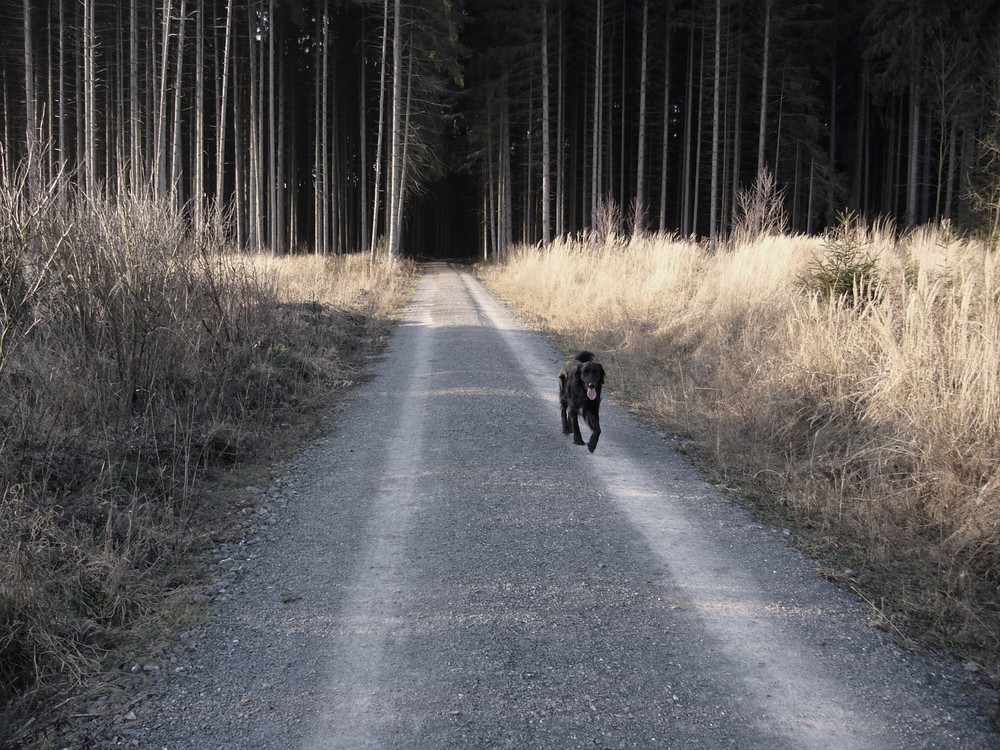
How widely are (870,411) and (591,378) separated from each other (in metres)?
2.41

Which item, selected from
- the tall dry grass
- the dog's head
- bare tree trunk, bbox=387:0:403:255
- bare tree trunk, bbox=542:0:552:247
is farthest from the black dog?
bare tree trunk, bbox=387:0:403:255

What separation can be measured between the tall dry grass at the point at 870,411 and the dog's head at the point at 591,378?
4.22 ft

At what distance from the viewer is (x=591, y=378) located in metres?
6.12

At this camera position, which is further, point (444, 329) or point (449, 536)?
point (444, 329)

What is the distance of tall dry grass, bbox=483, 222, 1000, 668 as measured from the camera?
397 cm

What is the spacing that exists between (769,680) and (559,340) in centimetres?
1002

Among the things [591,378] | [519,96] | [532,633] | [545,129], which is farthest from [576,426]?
[519,96]

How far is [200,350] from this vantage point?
7.28m

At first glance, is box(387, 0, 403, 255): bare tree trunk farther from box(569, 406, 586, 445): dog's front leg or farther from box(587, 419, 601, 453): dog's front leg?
box(587, 419, 601, 453): dog's front leg

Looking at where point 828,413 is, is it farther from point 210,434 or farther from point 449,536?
point 210,434

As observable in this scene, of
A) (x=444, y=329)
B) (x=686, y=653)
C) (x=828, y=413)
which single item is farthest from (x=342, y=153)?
(x=686, y=653)

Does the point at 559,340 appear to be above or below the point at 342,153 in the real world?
below

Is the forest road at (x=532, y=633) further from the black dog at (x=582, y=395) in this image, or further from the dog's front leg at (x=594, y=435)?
the black dog at (x=582, y=395)

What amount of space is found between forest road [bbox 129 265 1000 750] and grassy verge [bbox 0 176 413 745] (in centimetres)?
51
